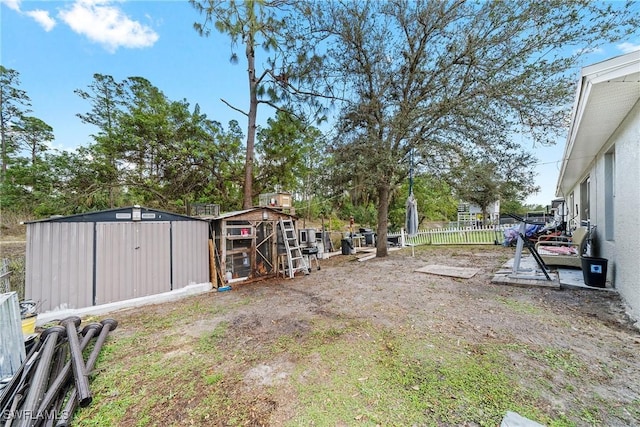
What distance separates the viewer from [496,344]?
2570mm

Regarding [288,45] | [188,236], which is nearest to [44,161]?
[188,236]

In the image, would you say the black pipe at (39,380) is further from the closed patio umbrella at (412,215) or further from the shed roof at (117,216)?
the closed patio umbrella at (412,215)

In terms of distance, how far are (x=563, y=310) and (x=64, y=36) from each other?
13.5 metres

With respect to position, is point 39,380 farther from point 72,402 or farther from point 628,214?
point 628,214

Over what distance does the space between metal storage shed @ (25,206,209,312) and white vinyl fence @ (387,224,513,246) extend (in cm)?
912

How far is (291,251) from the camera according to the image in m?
7.06

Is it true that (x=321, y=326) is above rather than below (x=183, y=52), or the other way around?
below

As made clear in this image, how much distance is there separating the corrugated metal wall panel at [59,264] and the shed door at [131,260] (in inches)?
5.8

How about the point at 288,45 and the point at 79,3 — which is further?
the point at 288,45

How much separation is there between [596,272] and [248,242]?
7.20 metres

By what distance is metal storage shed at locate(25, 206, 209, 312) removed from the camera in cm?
368

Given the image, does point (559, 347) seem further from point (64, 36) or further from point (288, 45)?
point (64, 36)

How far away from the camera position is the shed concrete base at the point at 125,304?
3.65 metres

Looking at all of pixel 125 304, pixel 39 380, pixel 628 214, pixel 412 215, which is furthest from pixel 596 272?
pixel 125 304
